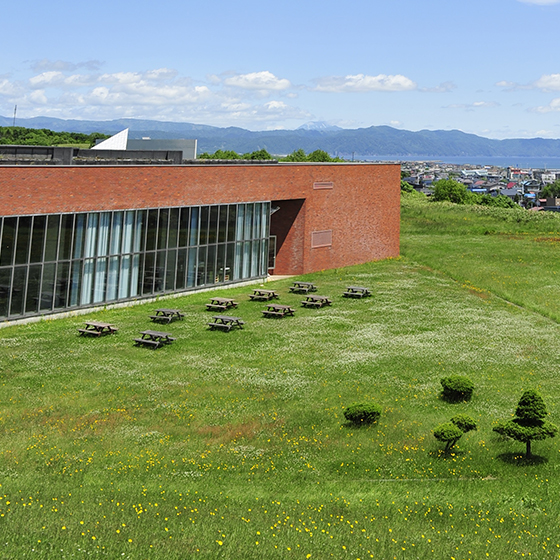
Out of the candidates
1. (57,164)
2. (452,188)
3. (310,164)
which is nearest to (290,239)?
(310,164)

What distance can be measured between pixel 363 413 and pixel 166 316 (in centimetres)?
1696

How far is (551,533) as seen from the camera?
1500 cm

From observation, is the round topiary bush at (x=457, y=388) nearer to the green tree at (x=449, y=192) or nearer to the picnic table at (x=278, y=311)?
the picnic table at (x=278, y=311)

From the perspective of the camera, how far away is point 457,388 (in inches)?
955

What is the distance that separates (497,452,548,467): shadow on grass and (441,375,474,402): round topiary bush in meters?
4.76

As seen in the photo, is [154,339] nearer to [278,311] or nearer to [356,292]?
[278,311]

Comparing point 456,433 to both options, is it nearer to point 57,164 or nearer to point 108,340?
point 108,340

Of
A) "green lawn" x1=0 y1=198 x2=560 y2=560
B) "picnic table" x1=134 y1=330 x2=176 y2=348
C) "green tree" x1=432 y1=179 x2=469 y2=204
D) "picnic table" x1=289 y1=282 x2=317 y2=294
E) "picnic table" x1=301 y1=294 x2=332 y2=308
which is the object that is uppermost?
"green tree" x1=432 y1=179 x2=469 y2=204

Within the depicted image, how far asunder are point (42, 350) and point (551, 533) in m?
22.2

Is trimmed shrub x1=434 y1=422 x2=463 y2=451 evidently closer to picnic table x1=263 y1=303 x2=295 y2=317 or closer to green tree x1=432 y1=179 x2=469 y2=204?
picnic table x1=263 y1=303 x2=295 y2=317

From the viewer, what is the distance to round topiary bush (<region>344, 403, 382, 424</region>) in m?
21.5

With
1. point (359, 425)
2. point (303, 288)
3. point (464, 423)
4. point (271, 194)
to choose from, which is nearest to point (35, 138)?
point (271, 194)

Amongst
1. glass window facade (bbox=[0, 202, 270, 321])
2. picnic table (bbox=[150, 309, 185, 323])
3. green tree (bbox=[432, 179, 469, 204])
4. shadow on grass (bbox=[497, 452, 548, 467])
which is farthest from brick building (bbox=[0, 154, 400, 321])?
green tree (bbox=[432, 179, 469, 204])

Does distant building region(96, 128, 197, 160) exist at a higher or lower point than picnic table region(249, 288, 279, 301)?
higher
